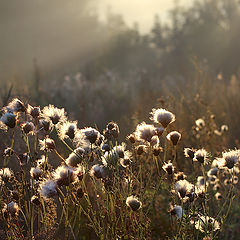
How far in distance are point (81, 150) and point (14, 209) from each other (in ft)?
1.51

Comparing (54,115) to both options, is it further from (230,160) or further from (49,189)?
(230,160)

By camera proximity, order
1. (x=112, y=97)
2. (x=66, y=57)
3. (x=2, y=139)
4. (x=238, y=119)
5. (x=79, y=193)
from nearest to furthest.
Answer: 1. (x=79, y=193)
2. (x=2, y=139)
3. (x=238, y=119)
4. (x=112, y=97)
5. (x=66, y=57)

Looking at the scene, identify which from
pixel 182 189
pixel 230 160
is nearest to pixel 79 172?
pixel 182 189

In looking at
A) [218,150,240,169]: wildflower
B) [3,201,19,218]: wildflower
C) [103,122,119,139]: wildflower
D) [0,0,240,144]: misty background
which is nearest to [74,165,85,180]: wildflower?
[103,122,119,139]: wildflower

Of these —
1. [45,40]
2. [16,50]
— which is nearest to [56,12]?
[45,40]

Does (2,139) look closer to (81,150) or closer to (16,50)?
(81,150)

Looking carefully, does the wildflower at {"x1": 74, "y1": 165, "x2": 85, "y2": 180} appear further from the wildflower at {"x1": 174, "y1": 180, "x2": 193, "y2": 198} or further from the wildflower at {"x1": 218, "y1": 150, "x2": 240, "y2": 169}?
the wildflower at {"x1": 218, "y1": 150, "x2": 240, "y2": 169}

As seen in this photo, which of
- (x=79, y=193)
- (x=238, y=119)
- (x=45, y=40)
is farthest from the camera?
(x=45, y=40)

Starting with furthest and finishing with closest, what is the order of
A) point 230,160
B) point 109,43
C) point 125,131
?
point 109,43 → point 125,131 → point 230,160

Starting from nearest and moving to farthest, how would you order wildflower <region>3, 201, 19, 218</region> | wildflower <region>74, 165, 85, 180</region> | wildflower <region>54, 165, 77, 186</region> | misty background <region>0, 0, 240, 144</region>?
wildflower <region>54, 165, 77, 186</region> → wildflower <region>74, 165, 85, 180</region> → wildflower <region>3, 201, 19, 218</region> → misty background <region>0, 0, 240, 144</region>

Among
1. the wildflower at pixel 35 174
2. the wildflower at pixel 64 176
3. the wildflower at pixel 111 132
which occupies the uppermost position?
the wildflower at pixel 111 132

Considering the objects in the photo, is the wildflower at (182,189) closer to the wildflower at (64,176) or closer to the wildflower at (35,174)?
the wildflower at (64,176)

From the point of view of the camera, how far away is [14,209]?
77.7 inches

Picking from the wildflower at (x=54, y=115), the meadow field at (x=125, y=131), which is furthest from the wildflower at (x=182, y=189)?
the wildflower at (x=54, y=115)
